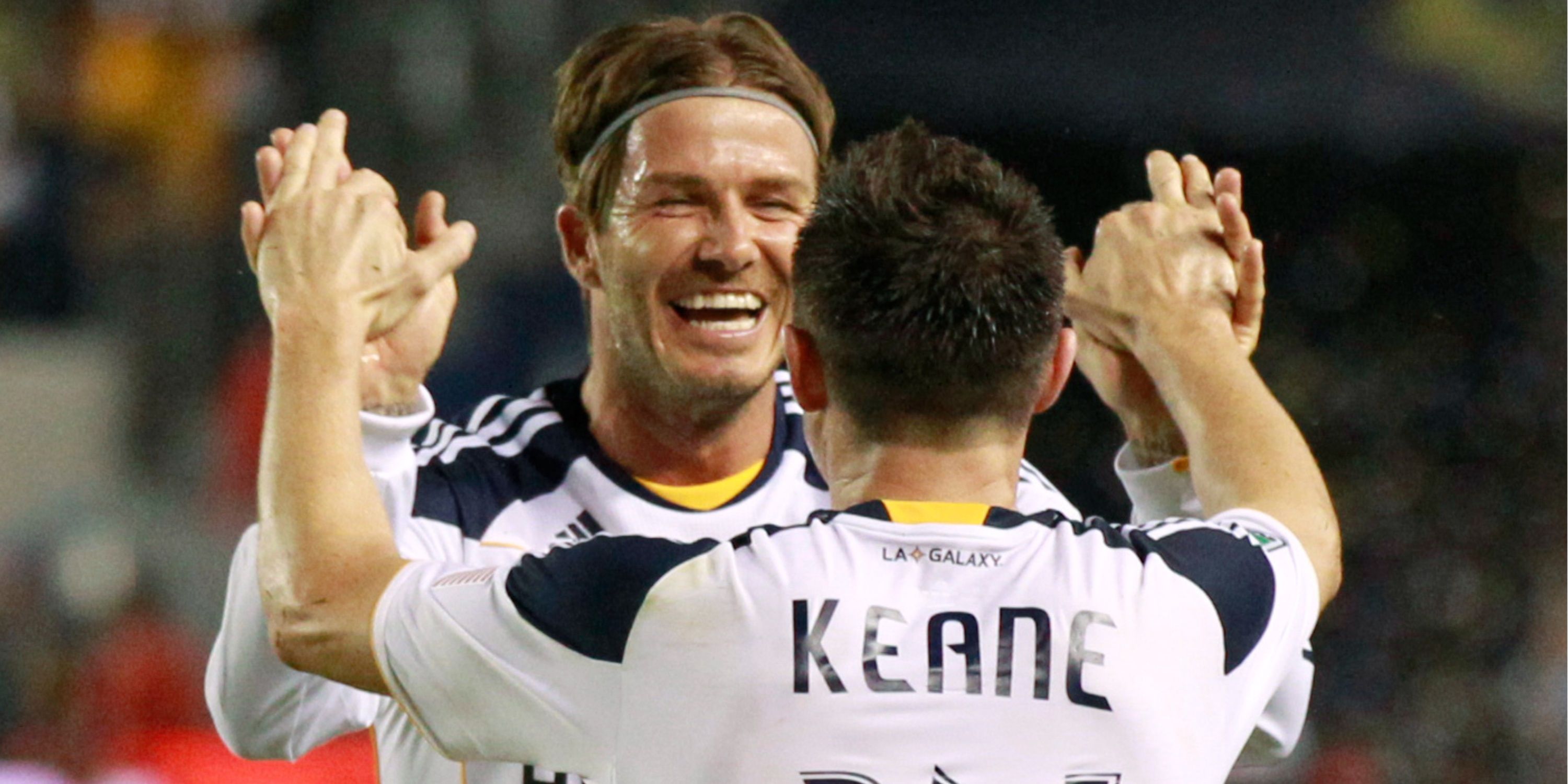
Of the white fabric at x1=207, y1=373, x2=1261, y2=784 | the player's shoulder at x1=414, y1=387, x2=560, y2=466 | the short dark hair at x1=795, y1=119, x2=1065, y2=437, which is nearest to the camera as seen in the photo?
the short dark hair at x1=795, y1=119, x2=1065, y2=437

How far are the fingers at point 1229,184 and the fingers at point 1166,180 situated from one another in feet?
0.17

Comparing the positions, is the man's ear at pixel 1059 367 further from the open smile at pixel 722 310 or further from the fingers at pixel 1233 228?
the open smile at pixel 722 310

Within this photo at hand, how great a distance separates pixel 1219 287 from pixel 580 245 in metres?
0.96

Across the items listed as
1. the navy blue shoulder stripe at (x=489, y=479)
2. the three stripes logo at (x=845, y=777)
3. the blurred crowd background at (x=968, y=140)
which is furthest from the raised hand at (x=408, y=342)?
the blurred crowd background at (x=968, y=140)

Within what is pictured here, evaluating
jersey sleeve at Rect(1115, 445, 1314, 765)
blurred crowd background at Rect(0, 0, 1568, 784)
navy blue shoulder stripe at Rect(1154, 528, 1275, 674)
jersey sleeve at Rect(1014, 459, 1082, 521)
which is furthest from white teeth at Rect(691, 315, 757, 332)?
blurred crowd background at Rect(0, 0, 1568, 784)

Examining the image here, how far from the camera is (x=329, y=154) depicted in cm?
184

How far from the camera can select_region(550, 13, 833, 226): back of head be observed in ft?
7.54

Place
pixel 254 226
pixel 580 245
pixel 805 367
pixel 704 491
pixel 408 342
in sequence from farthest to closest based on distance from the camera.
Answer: pixel 580 245 < pixel 704 491 < pixel 408 342 < pixel 254 226 < pixel 805 367

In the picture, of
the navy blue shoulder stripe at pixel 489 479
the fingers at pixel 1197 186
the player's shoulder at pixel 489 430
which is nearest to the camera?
the fingers at pixel 1197 186

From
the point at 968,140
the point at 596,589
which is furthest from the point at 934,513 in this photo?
the point at 968,140

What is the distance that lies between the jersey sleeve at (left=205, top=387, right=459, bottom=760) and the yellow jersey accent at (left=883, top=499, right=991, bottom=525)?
0.63 m

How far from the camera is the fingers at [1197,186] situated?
2.05m

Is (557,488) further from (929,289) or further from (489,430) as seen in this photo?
(929,289)

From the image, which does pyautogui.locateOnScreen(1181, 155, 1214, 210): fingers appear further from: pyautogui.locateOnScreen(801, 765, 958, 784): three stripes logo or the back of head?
pyautogui.locateOnScreen(801, 765, 958, 784): three stripes logo
